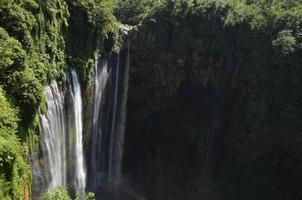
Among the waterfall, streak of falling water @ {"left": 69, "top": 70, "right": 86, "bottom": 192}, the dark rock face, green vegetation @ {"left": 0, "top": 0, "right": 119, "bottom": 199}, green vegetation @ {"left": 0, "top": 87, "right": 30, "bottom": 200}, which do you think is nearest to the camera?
green vegetation @ {"left": 0, "top": 87, "right": 30, "bottom": 200}

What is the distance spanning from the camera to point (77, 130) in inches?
826

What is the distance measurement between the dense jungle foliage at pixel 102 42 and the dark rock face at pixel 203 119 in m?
0.14

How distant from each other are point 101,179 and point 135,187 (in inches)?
125

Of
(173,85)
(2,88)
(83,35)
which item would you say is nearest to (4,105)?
(2,88)

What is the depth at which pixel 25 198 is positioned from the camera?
1355cm

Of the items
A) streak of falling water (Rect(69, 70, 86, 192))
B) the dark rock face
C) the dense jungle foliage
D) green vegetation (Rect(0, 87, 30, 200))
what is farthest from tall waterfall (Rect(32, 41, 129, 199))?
green vegetation (Rect(0, 87, 30, 200))

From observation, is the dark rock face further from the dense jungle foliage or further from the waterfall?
the waterfall

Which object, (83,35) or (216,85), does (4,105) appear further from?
(216,85)

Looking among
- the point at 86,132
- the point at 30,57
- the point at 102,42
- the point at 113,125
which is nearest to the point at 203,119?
the point at 113,125

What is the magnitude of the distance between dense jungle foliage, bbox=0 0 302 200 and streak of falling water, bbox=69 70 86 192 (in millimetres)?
804

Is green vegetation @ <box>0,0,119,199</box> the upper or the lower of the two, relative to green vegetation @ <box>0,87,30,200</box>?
upper

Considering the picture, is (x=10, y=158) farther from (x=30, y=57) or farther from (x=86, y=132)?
(x=86, y=132)

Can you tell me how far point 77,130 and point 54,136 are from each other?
9.77 ft

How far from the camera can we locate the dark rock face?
26.8 m
